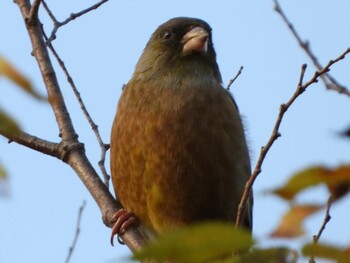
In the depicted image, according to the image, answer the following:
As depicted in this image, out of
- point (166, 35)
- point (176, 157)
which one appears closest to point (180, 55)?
point (166, 35)

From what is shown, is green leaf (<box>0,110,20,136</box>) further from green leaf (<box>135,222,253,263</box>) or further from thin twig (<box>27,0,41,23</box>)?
thin twig (<box>27,0,41,23</box>)

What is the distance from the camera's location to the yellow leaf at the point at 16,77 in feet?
3.39

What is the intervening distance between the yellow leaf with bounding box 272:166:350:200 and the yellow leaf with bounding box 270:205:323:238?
3 cm

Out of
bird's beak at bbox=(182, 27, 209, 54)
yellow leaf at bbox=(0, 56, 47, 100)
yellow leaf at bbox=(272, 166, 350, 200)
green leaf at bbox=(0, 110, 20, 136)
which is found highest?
yellow leaf at bbox=(0, 56, 47, 100)

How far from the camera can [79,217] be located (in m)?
4.19

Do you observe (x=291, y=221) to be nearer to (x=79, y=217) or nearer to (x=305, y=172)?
(x=305, y=172)

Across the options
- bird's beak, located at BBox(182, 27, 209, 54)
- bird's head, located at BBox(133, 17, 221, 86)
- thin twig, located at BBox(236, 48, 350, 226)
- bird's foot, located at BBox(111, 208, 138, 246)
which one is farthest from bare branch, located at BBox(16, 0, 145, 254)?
thin twig, located at BBox(236, 48, 350, 226)

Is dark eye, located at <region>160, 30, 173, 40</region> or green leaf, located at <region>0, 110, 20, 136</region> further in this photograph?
dark eye, located at <region>160, 30, 173, 40</region>

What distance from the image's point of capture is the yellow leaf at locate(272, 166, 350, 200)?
1072 millimetres

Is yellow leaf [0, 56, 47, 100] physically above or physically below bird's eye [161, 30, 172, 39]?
above

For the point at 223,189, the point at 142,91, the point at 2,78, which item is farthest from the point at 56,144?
the point at 2,78

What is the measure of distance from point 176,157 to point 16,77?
11.9ft

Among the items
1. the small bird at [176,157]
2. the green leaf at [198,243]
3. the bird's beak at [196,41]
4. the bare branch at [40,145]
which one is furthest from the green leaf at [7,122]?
the bird's beak at [196,41]

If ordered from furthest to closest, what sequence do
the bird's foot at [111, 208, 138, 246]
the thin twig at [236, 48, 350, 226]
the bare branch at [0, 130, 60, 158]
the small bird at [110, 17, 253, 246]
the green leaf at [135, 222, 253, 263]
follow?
the small bird at [110, 17, 253, 246] → the bird's foot at [111, 208, 138, 246] → the bare branch at [0, 130, 60, 158] → the thin twig at [236, 48, 350, 226] → the green leaf at [135, 222, 253, 263]
